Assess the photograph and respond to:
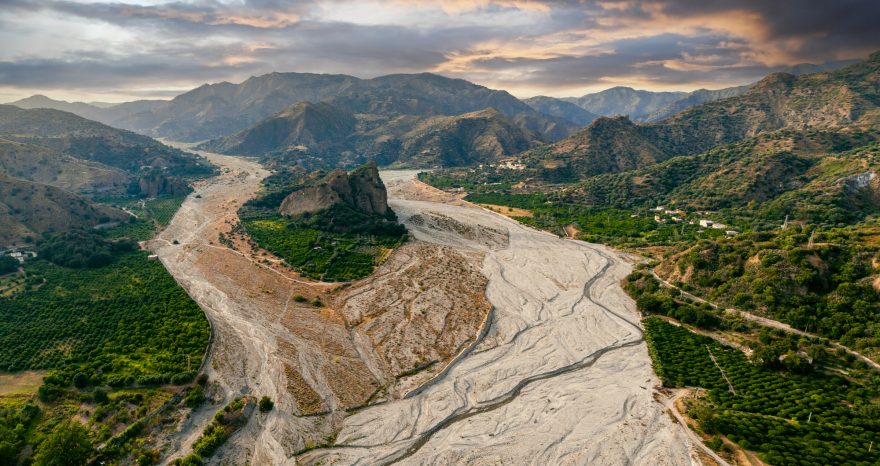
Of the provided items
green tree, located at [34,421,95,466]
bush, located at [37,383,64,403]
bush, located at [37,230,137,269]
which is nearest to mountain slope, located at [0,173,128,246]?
bush, located at [37,230,137,269]

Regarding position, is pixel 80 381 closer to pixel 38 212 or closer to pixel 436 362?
pixel 436 362

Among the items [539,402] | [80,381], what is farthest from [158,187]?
[539,402]

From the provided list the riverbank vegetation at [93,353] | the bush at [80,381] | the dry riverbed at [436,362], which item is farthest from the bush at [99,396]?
the dry riverbed at [436,362]

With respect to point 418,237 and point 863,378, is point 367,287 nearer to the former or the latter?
point 418,237

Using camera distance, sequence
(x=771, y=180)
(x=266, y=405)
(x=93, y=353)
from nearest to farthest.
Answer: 1. (x=266, y=405)
2. (x=93, y=353)
3. (x=771, y=180)

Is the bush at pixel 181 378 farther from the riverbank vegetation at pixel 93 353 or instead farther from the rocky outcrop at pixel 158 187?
the rocky outcrop at pixel 158 187

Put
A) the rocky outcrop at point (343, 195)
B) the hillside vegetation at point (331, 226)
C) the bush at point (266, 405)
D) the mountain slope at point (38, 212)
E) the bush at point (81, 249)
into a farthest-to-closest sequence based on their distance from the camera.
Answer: the rocky outcrop at point (343, 195) → the mountain slope at point (38, 212) → the hillside vegetation at point (331, 226) → the bush at point (81, 249) → the bush at point (266, 405)

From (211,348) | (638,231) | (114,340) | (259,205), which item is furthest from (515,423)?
(259,205)
